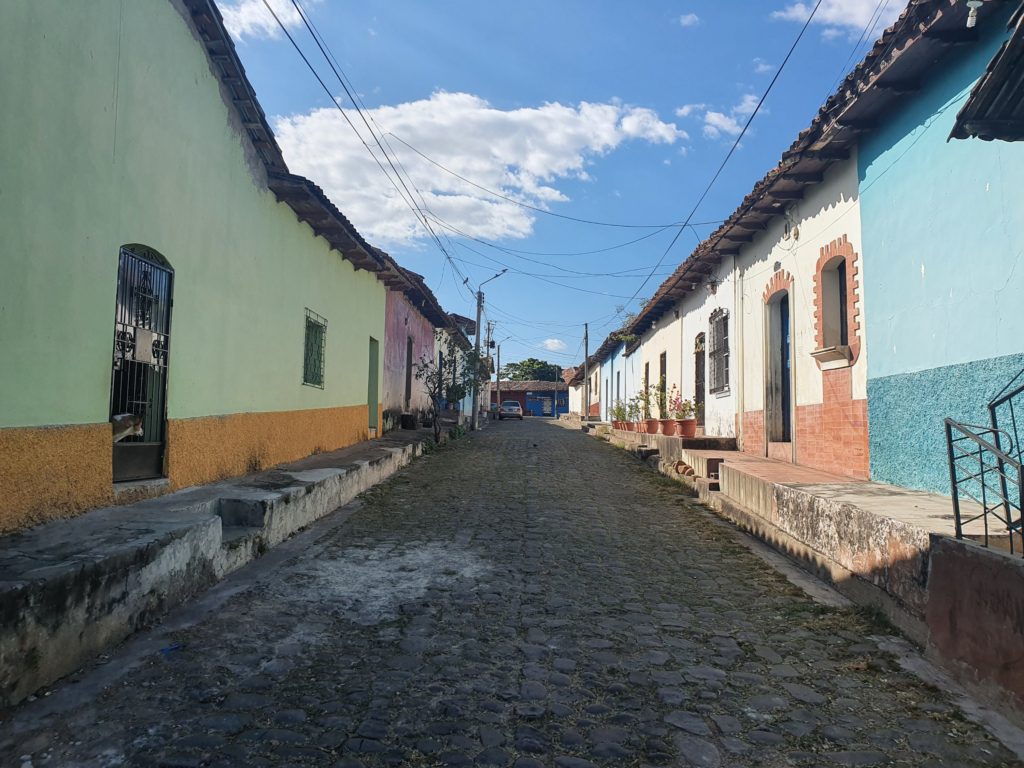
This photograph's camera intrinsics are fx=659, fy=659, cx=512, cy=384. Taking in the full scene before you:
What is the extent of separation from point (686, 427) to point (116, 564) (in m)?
9.85

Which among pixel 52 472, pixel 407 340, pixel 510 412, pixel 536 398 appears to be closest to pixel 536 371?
pixel 536 398

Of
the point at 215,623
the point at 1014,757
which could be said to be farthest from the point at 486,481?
the point at 1014,757

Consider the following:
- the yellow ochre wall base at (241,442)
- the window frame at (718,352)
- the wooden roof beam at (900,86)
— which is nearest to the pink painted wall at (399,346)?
the yellow ochre wall base at (241,442)

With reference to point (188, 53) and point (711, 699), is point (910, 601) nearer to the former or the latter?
point (711, 699)

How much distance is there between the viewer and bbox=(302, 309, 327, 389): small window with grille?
932 cm

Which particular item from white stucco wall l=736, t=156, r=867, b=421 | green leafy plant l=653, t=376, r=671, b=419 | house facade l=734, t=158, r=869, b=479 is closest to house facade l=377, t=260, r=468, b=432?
green leafy plant l=653, t=376, r=671, b=419

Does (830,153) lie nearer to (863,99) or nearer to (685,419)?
(863,99)

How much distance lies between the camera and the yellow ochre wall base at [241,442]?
5.64 meters

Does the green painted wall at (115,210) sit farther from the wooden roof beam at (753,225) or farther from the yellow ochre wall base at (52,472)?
the wooden roof beam at (753,225)

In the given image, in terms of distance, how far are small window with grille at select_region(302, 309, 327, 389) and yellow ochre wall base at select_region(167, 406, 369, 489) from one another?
0.49 m

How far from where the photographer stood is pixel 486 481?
30.7ft

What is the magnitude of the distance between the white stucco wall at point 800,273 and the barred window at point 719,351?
0.78 m

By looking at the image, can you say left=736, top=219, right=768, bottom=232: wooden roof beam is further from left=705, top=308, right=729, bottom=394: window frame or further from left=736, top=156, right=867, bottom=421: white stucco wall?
left=705, top=308, right=729, bottom=394: window frame

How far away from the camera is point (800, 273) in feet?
25.1
